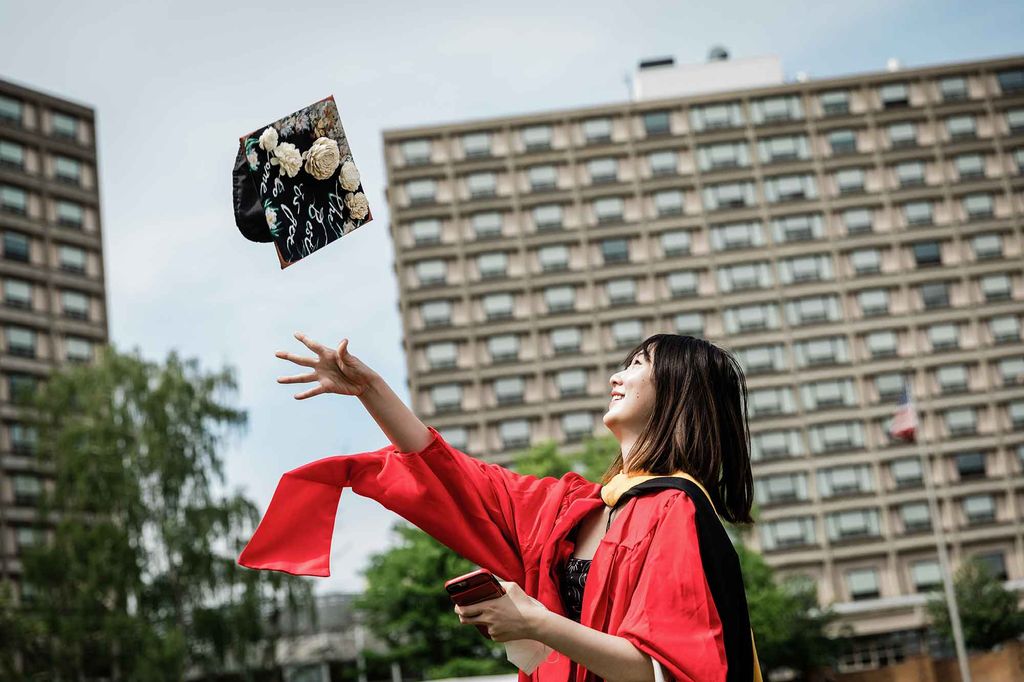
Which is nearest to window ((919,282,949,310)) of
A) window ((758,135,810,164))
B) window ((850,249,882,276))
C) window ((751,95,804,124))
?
window ((850,249,882,276))

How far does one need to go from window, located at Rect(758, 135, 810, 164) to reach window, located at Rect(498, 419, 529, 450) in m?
21.1

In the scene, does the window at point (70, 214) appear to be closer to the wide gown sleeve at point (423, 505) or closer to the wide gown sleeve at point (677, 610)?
the wide gown sleeve at point (423, 505)

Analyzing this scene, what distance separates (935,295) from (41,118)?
2028 inches

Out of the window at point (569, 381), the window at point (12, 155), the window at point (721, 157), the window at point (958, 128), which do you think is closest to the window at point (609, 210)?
the window at point (721, 157)

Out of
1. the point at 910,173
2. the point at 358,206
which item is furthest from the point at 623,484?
the point at 910,173

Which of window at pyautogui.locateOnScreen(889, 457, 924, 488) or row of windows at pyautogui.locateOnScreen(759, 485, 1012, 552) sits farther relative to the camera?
window at pyautogui.locateOnScreen(889, 457, 924, 488)

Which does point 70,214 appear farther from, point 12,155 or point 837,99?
point 837,99

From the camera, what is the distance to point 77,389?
37.6 meters

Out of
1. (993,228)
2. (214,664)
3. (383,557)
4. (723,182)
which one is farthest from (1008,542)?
(214,664)

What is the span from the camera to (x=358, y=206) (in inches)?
148

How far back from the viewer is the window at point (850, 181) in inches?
2800

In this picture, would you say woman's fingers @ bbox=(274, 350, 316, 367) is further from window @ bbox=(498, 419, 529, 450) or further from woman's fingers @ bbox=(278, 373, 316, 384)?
window @ bbox=(498, 419, 529, 450)

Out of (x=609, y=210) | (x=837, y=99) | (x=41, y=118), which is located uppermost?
(x=41, y=118)

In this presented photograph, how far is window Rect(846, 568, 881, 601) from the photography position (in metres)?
64.9
